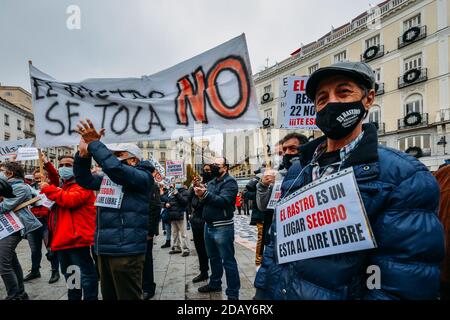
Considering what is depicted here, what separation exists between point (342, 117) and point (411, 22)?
99.3ft

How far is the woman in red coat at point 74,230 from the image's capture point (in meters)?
3.34

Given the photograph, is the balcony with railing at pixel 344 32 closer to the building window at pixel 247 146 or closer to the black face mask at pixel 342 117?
the building window at pixel 247 146

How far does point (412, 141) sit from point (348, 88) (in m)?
27.0

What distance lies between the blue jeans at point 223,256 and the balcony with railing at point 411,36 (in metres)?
27.6

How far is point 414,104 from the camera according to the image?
79.4 feet

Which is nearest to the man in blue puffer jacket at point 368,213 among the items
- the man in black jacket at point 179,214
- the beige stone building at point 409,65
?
the man in black jacket at point 179,214

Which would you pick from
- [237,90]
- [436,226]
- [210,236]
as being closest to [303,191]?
[436,226]

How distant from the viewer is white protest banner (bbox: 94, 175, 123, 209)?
9.10ft

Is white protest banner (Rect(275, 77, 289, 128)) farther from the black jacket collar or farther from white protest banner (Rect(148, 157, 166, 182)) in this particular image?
the black jacket collar

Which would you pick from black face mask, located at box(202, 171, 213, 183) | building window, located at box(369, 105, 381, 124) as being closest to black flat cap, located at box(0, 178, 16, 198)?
black face mask, located at box(202, 171, 213, 183)

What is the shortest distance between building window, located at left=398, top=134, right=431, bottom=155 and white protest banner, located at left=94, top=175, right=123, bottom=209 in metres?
26.2

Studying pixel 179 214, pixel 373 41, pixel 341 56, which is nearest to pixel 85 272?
pixel 179 214
